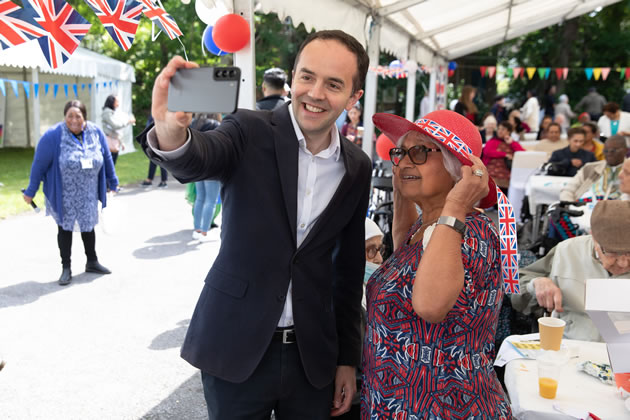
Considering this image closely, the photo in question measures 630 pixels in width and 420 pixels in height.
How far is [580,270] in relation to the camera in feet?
9.61

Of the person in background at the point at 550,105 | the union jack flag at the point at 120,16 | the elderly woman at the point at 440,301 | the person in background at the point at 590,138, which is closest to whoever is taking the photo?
the elderly woman at the point at 440,301

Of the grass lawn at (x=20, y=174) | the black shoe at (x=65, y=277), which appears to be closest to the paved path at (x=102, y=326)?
the black shoe at (x=65, y=277)

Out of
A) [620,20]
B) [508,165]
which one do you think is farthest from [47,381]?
[620,20]

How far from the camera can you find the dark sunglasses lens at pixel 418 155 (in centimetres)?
175

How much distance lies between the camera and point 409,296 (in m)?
1.61

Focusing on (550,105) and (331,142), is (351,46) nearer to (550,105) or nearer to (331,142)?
(331,142)

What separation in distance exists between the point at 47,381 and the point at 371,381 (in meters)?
2.79

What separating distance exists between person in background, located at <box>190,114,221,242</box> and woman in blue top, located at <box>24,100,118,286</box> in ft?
5.17

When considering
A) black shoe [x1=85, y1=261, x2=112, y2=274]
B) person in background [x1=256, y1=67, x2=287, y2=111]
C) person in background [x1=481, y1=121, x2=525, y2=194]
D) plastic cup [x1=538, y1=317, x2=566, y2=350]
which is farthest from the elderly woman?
person in background [x1=481, y1=121, x2=525, y2=194]

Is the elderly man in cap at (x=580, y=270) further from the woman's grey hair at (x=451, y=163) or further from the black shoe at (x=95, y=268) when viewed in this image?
the black shoe at (x=95, y=268)

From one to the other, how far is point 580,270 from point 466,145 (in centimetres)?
161

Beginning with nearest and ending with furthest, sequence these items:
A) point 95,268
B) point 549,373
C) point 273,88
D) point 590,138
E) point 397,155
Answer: point 397,155 → point 549,373 → point 273,88 → point 95,268 → point 590,138

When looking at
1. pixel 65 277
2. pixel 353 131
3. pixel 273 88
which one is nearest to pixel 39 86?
pixel 353 131

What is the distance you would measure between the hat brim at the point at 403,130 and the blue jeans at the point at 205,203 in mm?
5356
